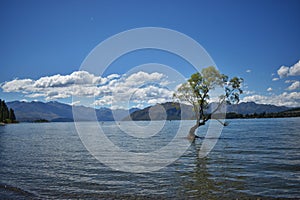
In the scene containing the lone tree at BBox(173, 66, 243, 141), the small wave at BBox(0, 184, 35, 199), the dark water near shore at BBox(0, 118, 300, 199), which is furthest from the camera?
the lone tree at BBox(173, 66, 243, 141)

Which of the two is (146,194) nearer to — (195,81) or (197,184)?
(197,184)

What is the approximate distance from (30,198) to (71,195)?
239cm

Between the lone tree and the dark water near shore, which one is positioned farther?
the lone tree

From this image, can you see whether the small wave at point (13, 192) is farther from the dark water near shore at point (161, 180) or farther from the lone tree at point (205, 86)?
the lone tree at point (205, 86)

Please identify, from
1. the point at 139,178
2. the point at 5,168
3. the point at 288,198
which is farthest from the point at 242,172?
the point at 5,168

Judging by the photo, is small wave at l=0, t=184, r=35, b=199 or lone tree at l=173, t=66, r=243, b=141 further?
lone tree at l=173, t=66, r=243, b=141

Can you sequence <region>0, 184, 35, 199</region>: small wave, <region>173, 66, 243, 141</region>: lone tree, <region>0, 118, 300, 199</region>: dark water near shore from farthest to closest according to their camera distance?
<region>173, 66, 243, 141</region>: lone tree
<region>0, 184, 35, 199</region>: small wave
<region>0, 118, 300, 199</region>: dark water near shore

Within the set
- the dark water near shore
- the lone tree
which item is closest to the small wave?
the dark water near shore

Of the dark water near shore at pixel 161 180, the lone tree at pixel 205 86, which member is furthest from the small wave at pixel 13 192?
the lone tree at pixel 205 86

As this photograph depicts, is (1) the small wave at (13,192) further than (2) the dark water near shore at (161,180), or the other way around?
(1) the small wave at (13,192)

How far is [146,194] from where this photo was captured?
644 inches

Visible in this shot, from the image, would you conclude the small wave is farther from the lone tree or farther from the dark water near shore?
the lone tree

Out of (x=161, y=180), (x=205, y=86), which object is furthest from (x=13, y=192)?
(x=205, y=86)

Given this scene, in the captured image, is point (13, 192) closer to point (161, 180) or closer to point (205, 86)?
point (161, 180)
